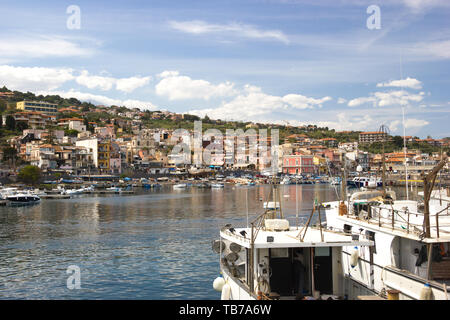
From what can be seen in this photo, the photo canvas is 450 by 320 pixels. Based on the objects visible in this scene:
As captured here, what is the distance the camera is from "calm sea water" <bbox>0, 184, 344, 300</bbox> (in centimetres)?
1573

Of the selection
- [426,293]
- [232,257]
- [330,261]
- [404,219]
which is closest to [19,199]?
[232,257]

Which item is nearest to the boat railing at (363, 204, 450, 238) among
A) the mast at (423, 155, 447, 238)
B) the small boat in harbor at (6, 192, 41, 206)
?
the mast at (423, 155, 447, 238)

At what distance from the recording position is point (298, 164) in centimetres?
12681

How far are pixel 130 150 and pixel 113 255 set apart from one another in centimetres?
9288

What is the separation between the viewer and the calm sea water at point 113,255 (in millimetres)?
15727

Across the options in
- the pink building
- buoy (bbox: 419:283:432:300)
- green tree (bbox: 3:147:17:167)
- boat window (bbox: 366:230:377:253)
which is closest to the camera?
buoy (bbox: 419:283:432:300)

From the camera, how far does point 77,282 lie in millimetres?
16609

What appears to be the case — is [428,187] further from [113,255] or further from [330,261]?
[113,255]

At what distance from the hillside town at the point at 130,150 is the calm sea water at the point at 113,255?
4442cm

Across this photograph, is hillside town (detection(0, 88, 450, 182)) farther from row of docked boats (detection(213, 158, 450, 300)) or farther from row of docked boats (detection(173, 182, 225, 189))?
row of docked boats (detection(213, 158, 450, 300))
